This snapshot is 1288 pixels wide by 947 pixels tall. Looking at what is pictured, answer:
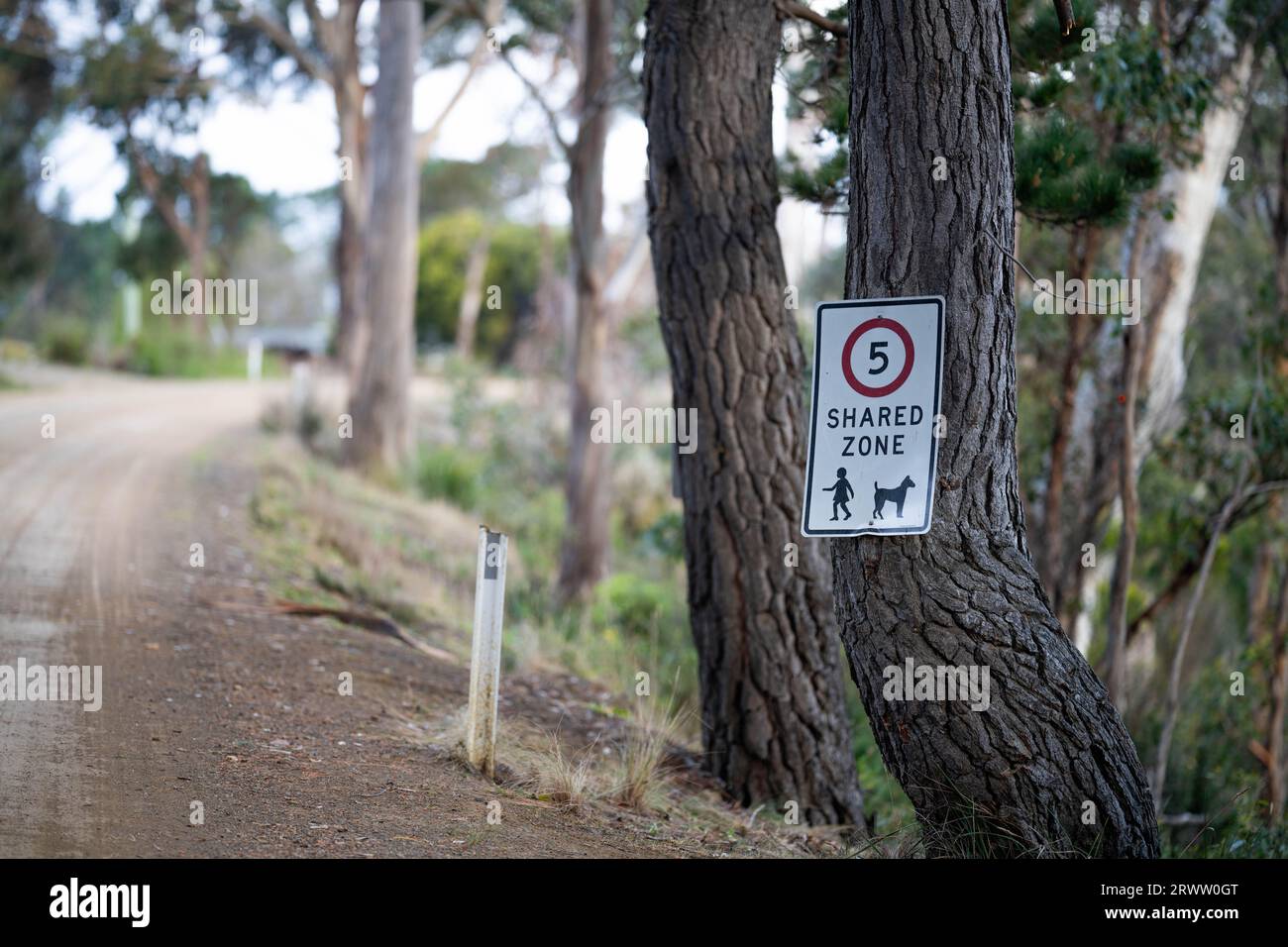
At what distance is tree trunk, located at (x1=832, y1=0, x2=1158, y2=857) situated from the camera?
4.83 meters

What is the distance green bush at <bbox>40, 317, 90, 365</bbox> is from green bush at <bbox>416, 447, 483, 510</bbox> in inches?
508

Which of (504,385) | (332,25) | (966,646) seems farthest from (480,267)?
(966,646)

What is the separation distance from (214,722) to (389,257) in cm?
1244

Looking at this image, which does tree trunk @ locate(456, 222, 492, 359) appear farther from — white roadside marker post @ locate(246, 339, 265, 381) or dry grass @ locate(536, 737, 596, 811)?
dry grass @ locate(536, 737, 596, 811)

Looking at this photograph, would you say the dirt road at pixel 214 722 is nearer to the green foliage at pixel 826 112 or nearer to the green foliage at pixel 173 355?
the green foliage at pixel 826 112

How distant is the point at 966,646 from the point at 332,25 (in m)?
21.0

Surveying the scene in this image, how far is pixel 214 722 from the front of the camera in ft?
19.5

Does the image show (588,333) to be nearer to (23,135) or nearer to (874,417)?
(874,417)

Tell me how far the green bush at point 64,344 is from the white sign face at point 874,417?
2625 cm

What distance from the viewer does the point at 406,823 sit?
504 cm

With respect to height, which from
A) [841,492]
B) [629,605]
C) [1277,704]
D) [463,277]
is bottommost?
[1277,704]

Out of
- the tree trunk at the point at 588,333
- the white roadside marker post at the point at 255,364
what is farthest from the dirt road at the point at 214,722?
the white roadside marker post at the point at 255,364

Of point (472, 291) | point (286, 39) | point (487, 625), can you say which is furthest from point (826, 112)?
point (472, 291)

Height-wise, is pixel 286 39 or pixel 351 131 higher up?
pixel 286 39
